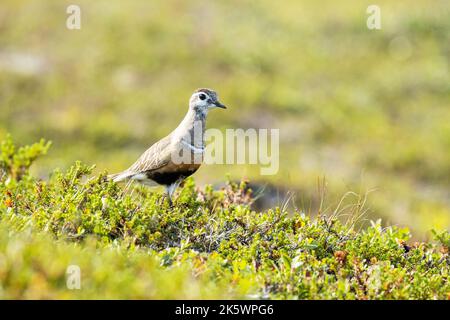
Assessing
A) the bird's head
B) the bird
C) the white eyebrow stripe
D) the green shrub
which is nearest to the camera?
the green shrub

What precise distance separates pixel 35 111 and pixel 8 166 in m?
11.9

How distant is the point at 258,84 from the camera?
74.3ft

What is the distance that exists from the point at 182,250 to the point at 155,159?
246cm

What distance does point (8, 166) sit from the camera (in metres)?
8.27

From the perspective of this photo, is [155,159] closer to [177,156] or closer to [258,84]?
[177,156]

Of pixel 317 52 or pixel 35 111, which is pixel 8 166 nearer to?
pixel 35 111

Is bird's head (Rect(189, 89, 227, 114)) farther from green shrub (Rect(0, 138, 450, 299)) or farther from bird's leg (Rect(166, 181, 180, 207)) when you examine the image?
green shrub (Rect(0, 138, 450, 299))

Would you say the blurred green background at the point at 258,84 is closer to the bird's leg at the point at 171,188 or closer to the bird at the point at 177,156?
the bird at the point at 177,156

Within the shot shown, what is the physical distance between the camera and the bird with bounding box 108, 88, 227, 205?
28.8ft

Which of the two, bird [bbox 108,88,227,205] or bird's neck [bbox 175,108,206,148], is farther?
bird's neck [bbox 175,108,206,148]

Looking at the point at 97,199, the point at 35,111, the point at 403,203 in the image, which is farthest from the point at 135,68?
the point at 97,199

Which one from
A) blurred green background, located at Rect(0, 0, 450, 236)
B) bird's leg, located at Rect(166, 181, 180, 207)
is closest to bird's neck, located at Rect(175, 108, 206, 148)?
bird's leg, located at Rect(166, 181, 180, 207)

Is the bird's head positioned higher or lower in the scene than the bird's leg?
higher

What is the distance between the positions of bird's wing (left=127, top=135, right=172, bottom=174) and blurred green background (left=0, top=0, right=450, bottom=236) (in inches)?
238
